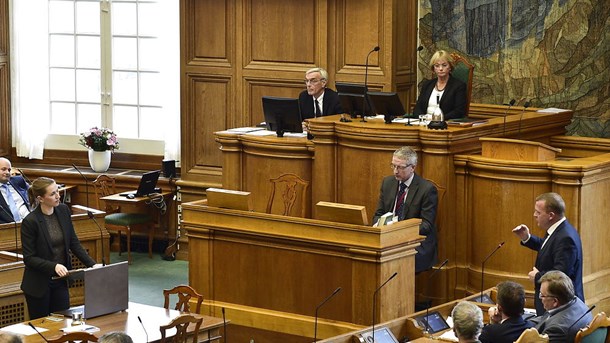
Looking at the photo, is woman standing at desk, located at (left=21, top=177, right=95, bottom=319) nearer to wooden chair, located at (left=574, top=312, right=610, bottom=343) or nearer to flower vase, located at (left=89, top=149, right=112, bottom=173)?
wooden chair, located at (left=574, top=312, right=610, bottom=343)

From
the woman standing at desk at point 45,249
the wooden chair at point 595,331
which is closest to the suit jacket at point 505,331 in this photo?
the wooden chair at point 595,331

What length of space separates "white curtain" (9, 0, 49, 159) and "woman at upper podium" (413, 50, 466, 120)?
5430 mm

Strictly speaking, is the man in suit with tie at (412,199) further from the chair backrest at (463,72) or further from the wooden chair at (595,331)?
the wooden chair at (595,331)

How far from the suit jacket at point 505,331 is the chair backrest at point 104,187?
6832 mm

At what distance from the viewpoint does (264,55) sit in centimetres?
1260

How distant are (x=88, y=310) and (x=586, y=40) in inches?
220

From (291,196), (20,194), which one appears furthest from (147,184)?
(291,196)

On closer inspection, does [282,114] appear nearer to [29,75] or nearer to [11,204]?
[11,204]

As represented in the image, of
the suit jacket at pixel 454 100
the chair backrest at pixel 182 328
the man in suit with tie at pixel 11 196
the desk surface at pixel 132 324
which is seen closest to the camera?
the chair backrest at pixel 182 328

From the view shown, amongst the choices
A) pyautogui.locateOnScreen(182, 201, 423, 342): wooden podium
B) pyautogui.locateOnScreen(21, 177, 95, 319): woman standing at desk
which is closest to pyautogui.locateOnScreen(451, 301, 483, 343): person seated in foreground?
pyautogui.locateOnScreen(182, 201, 423, 342): wooden podium

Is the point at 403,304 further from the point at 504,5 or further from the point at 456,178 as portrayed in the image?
the point at 504,5

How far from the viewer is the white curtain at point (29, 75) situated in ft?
46.3

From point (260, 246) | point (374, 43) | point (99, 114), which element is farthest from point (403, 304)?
point (99, 114)

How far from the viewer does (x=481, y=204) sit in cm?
965
